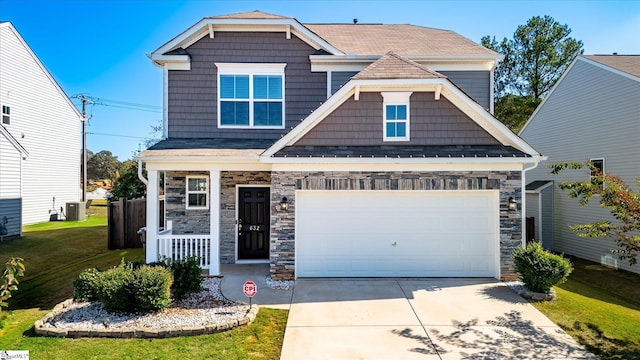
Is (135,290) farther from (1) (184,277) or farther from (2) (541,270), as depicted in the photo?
(2) (541,270)

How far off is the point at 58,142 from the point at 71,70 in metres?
7.69

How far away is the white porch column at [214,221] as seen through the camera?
8297 mm

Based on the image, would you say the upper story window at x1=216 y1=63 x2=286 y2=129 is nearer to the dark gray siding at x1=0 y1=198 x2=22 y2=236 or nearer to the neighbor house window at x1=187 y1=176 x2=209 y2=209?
the neighbor house window at x1=187 y1=176 x2=209 y2=209

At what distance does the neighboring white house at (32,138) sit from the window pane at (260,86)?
11659mm

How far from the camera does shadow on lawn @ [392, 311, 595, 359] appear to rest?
5.12 meters

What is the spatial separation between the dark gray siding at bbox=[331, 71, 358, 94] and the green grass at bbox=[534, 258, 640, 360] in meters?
7.69

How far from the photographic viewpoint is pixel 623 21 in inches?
502

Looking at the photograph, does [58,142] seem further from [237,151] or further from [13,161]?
[237,151]

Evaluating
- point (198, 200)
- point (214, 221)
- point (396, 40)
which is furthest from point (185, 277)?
point (396, 40)

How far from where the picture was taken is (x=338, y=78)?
1058 cm

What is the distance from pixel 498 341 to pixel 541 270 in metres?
2.53

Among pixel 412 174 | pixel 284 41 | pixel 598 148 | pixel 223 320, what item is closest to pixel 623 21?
pixel 598 148

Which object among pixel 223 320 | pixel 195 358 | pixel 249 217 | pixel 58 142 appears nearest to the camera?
pixel 195 358

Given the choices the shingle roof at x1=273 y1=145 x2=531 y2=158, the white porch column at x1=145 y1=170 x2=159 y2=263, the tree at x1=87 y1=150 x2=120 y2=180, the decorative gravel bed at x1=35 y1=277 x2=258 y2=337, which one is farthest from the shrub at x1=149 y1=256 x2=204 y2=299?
the tree at x1=87 y1=150 x2=120 y2=180
